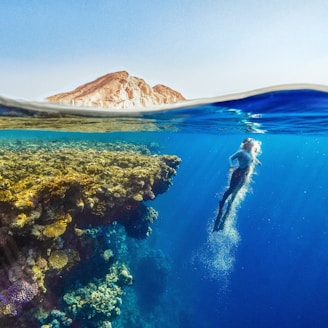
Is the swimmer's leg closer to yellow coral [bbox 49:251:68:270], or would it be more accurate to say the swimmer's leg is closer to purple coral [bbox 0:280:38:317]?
yellow coral [bbox 49:251:68:270]

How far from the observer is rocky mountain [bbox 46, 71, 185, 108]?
345 inches

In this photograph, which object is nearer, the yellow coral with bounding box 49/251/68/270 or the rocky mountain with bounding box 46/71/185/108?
the rocky mountain with bounding box 46/71/185/108

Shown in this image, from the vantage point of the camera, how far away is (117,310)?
11039mm

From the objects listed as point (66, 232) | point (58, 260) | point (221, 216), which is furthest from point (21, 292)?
point (221, 216)

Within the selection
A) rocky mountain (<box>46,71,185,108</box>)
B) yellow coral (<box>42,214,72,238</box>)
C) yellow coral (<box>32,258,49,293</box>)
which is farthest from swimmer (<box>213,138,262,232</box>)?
yellow coral (<box>32,258,49,293</box>)

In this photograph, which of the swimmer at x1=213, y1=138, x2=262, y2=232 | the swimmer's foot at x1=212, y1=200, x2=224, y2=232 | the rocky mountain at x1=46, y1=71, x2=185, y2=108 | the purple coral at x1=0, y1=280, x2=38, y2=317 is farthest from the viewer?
the swimmer's foot at x1=212, y1=200, x2=224, y2=232

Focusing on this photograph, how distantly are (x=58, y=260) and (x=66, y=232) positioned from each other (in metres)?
1.14

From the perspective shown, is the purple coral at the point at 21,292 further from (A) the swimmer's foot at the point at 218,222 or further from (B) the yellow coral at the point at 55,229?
(A) the swimmer's foot at the point at 218,222

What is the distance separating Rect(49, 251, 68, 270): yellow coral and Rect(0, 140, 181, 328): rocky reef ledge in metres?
0.03

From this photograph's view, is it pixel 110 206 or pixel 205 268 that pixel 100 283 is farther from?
pixel 205 268

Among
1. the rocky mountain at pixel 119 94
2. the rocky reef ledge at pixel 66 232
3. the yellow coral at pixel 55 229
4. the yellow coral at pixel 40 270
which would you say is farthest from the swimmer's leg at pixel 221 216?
the yellow coral at pixel 40 270

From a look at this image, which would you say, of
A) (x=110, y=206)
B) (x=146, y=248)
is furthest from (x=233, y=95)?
(x=146, y=248)

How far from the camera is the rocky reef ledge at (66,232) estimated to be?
8.09 meters

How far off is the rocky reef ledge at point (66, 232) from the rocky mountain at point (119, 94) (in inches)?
102
